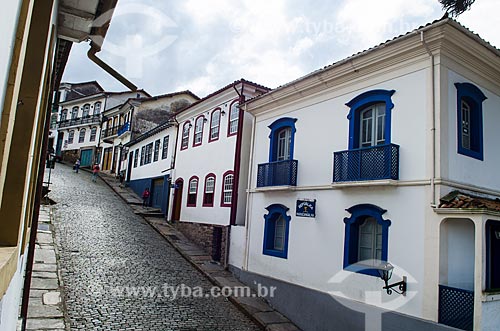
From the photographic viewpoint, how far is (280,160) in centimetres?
1216

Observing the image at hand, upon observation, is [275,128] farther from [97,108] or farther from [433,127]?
[97,108]

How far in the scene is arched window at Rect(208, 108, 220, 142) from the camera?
53.3 ft

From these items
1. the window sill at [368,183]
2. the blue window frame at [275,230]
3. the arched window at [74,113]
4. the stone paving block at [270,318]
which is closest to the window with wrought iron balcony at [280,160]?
the blue window frame at [275,230]

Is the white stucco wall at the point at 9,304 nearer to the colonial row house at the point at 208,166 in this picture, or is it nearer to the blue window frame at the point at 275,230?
the blue window frame at the point at 275,230

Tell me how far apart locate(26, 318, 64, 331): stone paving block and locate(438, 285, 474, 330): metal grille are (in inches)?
295

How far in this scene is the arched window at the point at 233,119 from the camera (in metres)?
15.0

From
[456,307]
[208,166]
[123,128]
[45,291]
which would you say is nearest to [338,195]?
[456,307]

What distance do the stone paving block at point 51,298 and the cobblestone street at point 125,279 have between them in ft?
0.80

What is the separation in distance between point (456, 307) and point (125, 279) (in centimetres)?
873

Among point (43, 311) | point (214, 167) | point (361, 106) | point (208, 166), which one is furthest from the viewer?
point (208, 166)

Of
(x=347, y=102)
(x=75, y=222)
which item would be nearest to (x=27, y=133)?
(x=347, y=102)

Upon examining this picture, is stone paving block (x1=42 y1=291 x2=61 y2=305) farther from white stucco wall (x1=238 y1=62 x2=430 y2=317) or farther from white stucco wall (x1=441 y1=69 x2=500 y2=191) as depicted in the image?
white stucco wall (x1=441 y1=69 x2=500 y2=191)

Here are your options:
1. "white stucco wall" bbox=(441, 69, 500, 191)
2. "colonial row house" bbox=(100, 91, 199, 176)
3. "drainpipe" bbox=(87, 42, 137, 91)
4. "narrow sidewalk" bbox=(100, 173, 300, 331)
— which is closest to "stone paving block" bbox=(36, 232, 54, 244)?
"narrow sidewalk" bbox=(100, 173, 300, 331)

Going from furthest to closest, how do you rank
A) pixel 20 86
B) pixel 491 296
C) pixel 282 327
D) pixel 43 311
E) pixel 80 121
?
pixel 80 121, pixel 282 327, pixel 43 311, pixel 491 296, pixel 20 86
